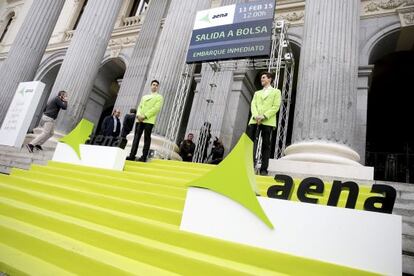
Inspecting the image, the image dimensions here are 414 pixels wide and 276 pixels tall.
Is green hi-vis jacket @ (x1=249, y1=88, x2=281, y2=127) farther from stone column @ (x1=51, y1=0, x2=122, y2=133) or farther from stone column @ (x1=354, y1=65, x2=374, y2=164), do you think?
stone column @ (x1=51, y1=0, x2=122, y2=133)

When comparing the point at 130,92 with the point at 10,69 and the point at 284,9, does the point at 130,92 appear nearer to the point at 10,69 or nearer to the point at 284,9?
the point at 10,69

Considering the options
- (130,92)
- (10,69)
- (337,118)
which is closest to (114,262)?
(337,118)

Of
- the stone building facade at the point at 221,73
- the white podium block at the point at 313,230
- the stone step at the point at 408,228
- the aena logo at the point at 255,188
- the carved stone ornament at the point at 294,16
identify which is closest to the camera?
the white podium block at the point at 313,230

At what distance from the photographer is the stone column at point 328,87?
471 cm

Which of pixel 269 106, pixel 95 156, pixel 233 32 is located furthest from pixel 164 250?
pixel 233 32

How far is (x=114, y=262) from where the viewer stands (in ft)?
7.22

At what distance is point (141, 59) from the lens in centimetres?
1251

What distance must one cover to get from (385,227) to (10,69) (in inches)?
494

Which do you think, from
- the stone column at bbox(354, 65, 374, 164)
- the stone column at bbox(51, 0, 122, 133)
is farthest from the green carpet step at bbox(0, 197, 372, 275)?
the stone column at bbox(354, 65, 374, 164)

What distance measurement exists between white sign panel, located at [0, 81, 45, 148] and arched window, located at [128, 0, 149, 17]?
9209 mm

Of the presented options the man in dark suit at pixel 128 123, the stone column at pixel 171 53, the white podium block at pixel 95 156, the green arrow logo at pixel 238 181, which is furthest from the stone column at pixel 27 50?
the green arrow logo at pixel 238 181

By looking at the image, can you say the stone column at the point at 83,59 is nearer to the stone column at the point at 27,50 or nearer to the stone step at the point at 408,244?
the stone column at the point at 27,50

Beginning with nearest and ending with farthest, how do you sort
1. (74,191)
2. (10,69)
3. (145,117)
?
1. (74,191)
2. (145,117)
3. (10,69)

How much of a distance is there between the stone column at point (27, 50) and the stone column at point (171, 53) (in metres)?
6.23
